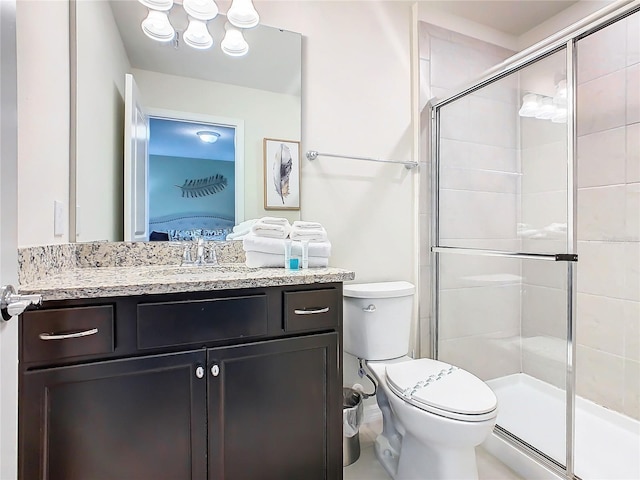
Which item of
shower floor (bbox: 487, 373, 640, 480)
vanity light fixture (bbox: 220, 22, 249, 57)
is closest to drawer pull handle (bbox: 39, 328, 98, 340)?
vanity light fixture (bbox: 220, 22, 249, 57)

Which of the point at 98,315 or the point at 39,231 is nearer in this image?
the point at 98,315

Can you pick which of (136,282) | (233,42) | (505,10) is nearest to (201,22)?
(233,42)

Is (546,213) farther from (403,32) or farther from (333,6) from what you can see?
(333,6)

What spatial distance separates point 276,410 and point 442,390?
2.16 ft

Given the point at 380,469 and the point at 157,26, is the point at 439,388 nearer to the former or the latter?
the point at 380,469

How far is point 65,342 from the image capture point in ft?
3.26

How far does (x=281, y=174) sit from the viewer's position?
1804mm

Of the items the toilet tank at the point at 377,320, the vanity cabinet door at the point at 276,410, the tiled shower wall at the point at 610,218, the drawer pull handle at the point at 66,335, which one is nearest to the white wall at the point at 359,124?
the toilet tank at the point at 377,320

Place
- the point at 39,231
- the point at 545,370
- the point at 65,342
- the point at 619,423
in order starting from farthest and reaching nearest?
1. the point at 545,370
2. the point at 619,423
3. the point at 39,231
4. the point at 65,342

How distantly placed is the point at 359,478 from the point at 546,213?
165 centimetres

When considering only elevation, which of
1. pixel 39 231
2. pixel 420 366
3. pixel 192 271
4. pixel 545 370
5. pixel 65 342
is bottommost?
pixel 545 370

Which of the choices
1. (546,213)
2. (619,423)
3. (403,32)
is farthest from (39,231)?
(619,423)

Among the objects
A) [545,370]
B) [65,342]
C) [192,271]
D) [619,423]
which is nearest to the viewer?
[65,342]

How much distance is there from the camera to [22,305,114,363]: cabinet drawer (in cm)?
97
